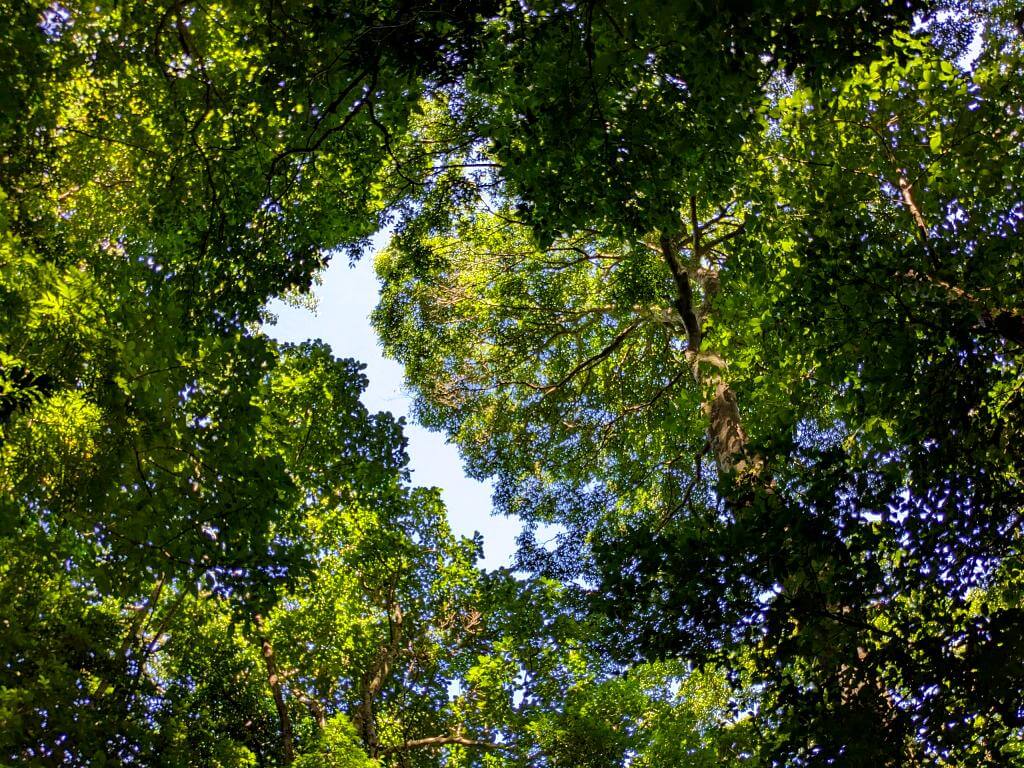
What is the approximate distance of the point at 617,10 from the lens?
4.31 m

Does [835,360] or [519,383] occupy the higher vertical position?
[519,383]

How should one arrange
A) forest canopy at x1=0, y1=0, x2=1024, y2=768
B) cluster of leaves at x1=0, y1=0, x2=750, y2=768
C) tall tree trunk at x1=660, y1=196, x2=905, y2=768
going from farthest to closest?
tall tree trunk at x1=660, y1=196, x2=905, y2=768, cluster of leaves at x1=0, y1=0, x2=750, y2=768, forest canopy at x1=0, y1=0, x2=1024, y2=768

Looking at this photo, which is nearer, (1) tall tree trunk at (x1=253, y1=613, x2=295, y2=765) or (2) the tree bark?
(2) the tree bark

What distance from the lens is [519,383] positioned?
42.8 ft

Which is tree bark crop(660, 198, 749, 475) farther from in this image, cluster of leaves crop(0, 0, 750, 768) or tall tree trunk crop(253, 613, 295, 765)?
tall tree trunk crop(253, 613, 295, 765)


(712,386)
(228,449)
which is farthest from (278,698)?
(712,386)

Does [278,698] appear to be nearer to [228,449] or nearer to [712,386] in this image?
[228,449]

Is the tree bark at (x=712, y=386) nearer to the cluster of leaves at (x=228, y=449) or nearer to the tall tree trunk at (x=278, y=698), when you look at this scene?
the cluster of leaves at (x=228, y=449)

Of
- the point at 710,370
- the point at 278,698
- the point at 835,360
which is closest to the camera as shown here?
the point at 835,360

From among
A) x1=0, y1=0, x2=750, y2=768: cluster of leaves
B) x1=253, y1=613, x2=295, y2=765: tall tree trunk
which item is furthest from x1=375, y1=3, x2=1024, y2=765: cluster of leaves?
x1=253, y1=613, x2=295, y2=765: tall tree trunk

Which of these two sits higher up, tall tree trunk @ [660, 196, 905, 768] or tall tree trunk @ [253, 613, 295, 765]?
tall tree trunk @ [660, 196, 905, 768]

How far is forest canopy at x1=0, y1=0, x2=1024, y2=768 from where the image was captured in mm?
4055

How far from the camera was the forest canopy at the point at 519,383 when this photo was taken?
160 inches

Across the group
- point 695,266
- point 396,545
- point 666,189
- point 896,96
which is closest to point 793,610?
point 666,189
